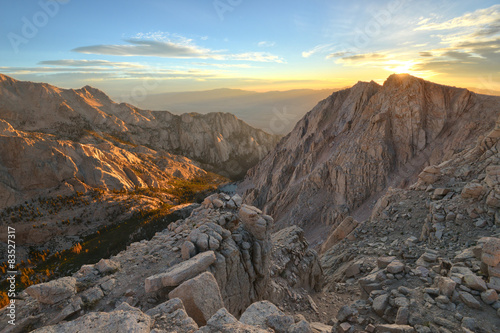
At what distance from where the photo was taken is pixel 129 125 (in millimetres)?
110250

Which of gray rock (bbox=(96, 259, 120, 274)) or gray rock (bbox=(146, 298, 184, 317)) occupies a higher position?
gray rock (bbox=(146, 298, 184, 317))

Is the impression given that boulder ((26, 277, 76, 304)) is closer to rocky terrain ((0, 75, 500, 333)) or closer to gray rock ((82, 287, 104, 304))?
rocky terrain ((0, 75, 500, 333))

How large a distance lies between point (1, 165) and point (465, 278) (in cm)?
6530

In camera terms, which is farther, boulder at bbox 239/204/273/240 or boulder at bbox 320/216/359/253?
boulder at bbox 320/216/359/253

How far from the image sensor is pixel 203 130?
126 m

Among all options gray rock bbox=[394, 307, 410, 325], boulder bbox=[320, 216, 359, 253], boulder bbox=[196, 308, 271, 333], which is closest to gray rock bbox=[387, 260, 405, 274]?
gray rock bbox=[394, 307, 410, 325]

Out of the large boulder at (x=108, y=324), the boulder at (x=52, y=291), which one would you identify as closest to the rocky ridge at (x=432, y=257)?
the large boulder at (x=108, y=324)

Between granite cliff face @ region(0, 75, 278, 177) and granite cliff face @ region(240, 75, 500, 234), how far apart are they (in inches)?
2832

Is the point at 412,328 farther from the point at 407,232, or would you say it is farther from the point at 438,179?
the point at 438,179

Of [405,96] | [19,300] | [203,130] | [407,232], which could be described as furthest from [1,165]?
Result: [203,130]

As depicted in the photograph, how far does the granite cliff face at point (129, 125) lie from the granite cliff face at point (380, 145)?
7194cm

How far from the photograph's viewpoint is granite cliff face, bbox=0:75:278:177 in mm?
83638

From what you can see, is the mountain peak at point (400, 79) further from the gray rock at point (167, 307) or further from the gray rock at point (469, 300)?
the gray rock at point (167, 307)

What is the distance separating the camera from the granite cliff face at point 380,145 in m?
35.9
